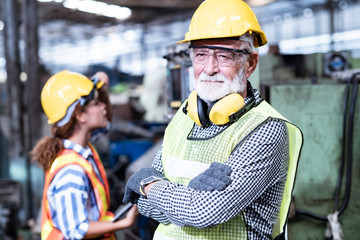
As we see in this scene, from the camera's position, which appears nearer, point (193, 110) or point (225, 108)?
point (225, 108)

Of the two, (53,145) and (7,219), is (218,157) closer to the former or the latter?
(53,145)

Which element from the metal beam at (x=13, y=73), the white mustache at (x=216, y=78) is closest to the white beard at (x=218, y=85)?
the white mustache at (x=216, y=78)

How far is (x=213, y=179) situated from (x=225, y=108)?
249mm

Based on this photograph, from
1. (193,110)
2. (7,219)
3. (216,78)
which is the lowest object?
(7,219)

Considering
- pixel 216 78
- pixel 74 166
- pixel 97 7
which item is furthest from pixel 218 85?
pixel 97 7

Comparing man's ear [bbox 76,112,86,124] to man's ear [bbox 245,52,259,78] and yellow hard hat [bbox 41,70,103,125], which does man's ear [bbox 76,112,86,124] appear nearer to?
yellow hard hat [bbox 41,70,103,125]

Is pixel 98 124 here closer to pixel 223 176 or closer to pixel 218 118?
pixel 218 118

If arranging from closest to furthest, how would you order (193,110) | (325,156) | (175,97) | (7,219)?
(193,110) → (325,156) → (175,97) → (7,219)

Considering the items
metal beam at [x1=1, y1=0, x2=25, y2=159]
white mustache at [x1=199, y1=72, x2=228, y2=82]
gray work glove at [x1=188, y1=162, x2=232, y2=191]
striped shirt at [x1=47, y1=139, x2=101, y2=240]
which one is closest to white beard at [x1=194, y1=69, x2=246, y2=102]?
white mustache at [x1=199, y1=72, x2=228, y2=82]

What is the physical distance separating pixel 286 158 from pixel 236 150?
0.65 ft

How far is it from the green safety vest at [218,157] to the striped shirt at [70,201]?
49 centimetres

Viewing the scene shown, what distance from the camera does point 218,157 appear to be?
119cm

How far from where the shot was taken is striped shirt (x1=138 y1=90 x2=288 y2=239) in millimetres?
1073

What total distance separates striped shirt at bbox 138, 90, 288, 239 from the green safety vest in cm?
3
